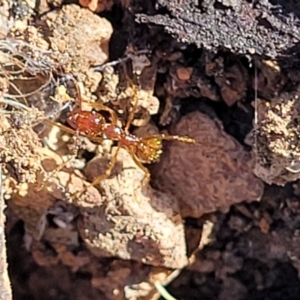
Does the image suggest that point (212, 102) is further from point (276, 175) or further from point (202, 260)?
point (202, 260)

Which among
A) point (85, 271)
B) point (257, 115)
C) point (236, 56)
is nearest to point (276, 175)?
point (257, 115)

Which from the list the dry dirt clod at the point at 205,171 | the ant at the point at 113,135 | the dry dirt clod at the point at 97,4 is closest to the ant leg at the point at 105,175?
the ant at the point at 113,135

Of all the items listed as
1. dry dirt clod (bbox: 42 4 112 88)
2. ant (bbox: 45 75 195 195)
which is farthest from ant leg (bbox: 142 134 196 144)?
dry dirt clod (bbox: 42 4 112 88)

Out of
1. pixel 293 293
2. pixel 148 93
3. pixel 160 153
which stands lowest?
pixel 293 293

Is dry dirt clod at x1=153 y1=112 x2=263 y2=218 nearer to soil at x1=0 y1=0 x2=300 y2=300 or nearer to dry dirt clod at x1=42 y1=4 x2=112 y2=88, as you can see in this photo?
soil at x1=0 y1=0 x2=300 y2=300

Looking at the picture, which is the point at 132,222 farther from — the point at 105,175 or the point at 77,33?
the point at 77,33

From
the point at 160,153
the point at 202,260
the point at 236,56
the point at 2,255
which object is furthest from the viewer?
the point at 202,260
